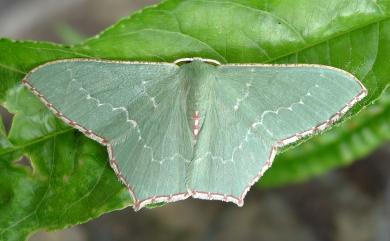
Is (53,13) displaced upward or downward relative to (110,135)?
downward

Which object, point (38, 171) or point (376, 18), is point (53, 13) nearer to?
point (38, 171)

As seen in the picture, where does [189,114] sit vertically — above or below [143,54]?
below

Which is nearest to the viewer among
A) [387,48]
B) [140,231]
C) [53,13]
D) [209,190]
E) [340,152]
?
[387,48]

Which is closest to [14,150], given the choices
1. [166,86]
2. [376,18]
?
[166,86]

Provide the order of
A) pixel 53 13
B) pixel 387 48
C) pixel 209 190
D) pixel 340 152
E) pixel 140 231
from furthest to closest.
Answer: pixel 53 13 < pixel 140 231 < pixel 340 152 < pixel 209 190 < pixel 387 48
